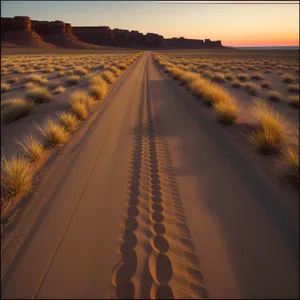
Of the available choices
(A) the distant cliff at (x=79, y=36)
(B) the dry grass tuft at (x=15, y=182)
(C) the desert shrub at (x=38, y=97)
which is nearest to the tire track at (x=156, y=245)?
(B) the dry grass tuft at (x=15, y=182)

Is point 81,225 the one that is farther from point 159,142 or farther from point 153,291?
point 159,142

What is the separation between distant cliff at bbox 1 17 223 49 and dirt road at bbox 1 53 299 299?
121 meters

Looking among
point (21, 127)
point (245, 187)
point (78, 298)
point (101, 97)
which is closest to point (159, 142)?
point (245, 187)

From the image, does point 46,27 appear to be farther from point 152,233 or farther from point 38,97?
point 152,233

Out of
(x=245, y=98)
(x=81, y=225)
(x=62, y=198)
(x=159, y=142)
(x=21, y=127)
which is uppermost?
(x=245, y=98)

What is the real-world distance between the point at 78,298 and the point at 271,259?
2.03 meters

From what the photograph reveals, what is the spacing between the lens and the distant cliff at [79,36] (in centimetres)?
10544

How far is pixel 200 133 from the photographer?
18.3 feet

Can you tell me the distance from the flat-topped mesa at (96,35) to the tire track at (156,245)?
16427 cm

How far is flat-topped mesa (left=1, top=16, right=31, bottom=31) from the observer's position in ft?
351

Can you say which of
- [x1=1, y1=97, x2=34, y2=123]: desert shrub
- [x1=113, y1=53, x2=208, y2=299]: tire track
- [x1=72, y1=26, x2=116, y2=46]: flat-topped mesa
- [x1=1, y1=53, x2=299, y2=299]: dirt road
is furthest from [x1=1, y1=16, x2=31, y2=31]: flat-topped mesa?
[x1=113, y1=53, x2=208, y2=299]: tire track

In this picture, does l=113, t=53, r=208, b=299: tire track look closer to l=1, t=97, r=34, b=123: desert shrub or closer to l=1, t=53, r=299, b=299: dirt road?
l=1, t=53, r=299, b=299: dirt road

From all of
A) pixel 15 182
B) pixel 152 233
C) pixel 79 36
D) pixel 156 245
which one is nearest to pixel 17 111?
pixel 15 182

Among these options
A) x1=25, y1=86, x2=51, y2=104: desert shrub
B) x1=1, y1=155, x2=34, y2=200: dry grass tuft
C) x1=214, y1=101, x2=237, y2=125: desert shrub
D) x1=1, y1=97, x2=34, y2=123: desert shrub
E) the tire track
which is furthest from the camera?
x1=25, y1=86, x2=51, y2=104: desert shrub
